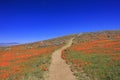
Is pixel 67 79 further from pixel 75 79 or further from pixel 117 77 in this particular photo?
pixel 117 77

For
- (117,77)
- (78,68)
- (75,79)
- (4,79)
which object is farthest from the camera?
(78,68)

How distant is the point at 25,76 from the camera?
2386 cm

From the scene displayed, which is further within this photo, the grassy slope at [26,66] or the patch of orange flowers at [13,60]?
the patch of orange flowers at [13,60]

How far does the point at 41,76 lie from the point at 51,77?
131 centimetres

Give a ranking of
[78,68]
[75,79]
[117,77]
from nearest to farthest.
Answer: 1. [117,77]
2. [75,79]
3. [78,68]

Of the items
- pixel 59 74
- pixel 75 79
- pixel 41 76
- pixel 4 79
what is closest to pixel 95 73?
pixel 75 79

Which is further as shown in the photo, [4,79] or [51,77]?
[4,79]

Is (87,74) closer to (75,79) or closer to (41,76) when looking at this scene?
(75,79)

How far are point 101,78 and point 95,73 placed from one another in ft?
6.35

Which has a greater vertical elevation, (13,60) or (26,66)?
(13,60)

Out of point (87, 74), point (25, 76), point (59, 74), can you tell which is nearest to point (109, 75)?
point (87, 74)

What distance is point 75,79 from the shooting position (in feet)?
69.3

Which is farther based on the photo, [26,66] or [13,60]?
[13,60]

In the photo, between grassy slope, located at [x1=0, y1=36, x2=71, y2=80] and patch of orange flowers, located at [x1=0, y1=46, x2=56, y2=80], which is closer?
grassy slope, located at [x1=0, y1=36, x2=71, y2=80]
